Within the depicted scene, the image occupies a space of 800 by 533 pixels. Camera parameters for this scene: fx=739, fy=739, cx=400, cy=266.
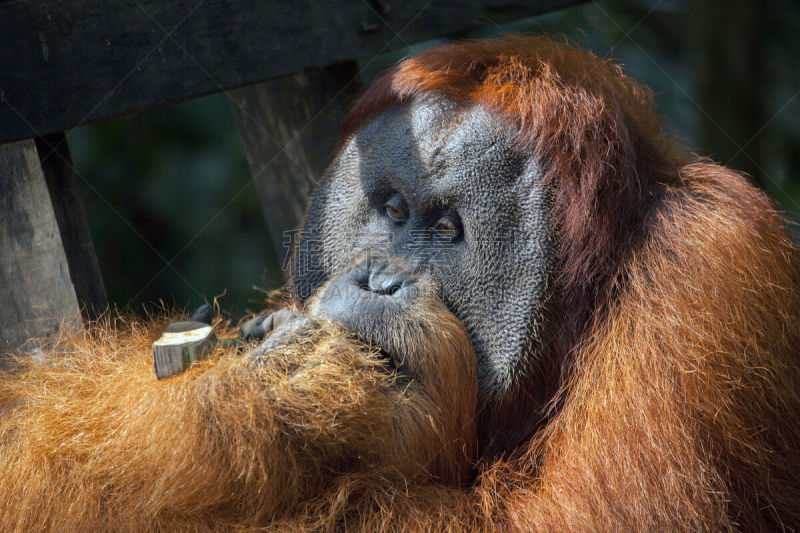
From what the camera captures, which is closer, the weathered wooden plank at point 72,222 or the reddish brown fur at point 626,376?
the reddish brown fur at point 626,376

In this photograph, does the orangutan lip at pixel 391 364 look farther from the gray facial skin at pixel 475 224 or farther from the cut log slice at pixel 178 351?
the cut log slice at pixel 178 351

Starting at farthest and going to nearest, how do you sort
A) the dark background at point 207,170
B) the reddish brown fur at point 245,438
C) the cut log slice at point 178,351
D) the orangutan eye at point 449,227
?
the dark background at point 207,170, the orangutan eye at point 449,227, the cut log slice at point 178,351, the reddish brown fur at point 245,438

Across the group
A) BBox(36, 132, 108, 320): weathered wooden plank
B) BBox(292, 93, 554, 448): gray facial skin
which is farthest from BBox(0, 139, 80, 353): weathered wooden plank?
BBox(292, 93, 554, 448): gray facial skin

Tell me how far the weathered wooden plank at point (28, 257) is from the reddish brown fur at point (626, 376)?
0.52 feet

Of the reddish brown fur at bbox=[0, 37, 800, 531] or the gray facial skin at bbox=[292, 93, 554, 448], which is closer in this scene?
the reddish brown fur at bbox=[0, 37, 800, 531]

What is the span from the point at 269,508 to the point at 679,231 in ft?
3.21

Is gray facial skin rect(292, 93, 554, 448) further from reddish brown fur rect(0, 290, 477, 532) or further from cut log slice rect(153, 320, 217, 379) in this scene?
cut log slice rect(153, 320, 217, 379)

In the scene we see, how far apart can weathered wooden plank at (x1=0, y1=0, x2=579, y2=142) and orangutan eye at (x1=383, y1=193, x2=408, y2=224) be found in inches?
22.4

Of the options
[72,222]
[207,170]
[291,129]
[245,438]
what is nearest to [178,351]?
[245,438]

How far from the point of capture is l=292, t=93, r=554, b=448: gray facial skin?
1.55 metres

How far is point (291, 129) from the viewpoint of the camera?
2398 mm

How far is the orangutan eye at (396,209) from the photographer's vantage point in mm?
1671

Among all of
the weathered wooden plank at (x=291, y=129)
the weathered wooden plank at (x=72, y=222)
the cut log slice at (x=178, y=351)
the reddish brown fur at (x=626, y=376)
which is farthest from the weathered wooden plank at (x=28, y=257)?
the weathered wooden plank at (x=291, y=129)

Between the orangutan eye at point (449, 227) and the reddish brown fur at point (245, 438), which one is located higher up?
the orangutan eye at point (449, 227)
